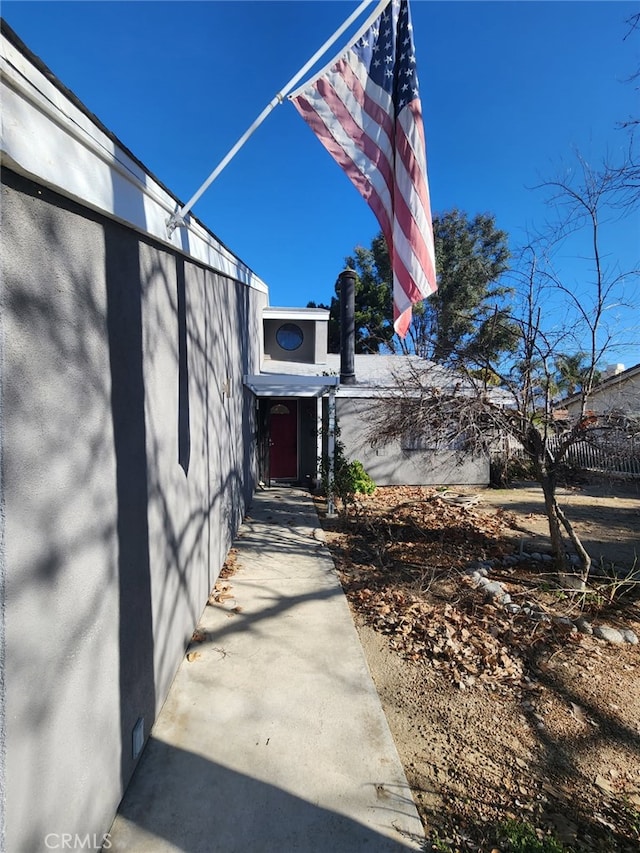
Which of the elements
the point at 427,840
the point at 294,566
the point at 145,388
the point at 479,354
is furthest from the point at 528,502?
the point at 145,388

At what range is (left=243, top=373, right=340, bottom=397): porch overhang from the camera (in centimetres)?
830

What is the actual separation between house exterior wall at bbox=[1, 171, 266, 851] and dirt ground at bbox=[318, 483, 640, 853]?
1.77 meters

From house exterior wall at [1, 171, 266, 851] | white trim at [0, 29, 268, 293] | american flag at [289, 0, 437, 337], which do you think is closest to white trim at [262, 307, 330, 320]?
american flag at [289, 0, 437, 337]

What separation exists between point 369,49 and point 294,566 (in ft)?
18.8

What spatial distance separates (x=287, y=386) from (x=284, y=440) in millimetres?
3225

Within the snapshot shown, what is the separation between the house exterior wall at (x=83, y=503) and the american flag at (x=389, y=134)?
1.86 metres

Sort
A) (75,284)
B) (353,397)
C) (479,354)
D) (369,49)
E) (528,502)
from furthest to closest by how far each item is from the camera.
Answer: (353,397) → (528,502) → (479,354) → (369,49) → (75,284)

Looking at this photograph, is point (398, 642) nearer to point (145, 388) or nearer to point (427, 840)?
point (427, 840)

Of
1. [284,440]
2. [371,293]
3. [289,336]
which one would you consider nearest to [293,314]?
[289,336]

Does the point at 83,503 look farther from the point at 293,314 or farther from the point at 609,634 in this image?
the point at 293,314

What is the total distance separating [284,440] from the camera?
11469 mm

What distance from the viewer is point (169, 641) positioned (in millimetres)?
3027

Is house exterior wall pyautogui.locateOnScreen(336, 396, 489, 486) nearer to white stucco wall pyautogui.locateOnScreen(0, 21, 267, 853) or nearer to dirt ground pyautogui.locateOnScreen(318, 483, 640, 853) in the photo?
dirt ground pyautogui.locateOnScreen(318, 483, 640, 853)

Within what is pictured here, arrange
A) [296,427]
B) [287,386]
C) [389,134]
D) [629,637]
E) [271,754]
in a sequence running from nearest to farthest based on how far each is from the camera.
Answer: [271,754] → [389,134] → [629,637] → [287,386] → [296,427]
